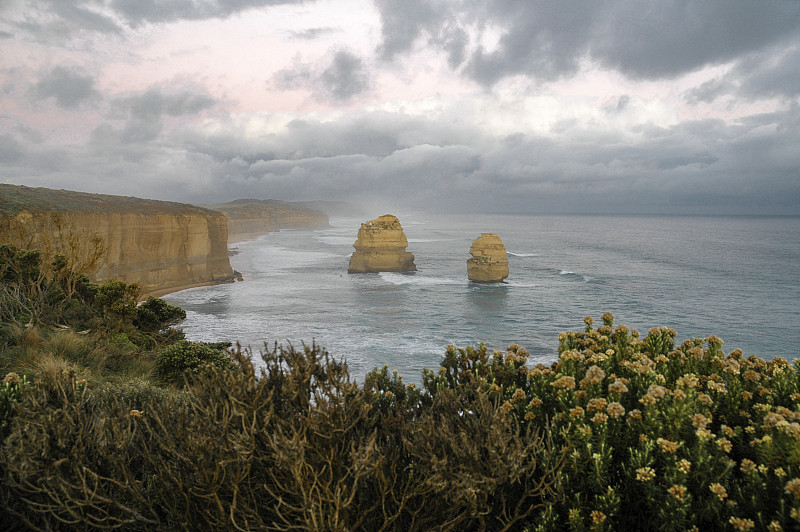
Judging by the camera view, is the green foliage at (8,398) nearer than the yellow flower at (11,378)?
Yes

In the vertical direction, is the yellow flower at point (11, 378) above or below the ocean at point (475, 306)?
above

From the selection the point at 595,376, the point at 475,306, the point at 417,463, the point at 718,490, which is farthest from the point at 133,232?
the point at 718,490

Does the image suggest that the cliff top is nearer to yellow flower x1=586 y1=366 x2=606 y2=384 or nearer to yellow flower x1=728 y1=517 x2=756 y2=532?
yellow flower x1=586 y1=366 x2=606 y2=384

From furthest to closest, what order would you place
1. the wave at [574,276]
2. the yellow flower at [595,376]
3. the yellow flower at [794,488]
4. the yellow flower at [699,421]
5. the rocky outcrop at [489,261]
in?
the wave at [574,276], the rocky outcrop at [489,261], the yellow flower at [595,376], the yellow flower at [699,421], the yellow flower at [794,488]

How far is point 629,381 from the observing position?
5.64 m

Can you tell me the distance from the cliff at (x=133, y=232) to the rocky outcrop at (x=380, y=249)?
796 inches

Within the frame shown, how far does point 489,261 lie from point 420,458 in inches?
2394

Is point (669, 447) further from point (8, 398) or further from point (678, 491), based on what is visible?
point (8, 398)

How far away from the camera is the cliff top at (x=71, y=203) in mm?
37603

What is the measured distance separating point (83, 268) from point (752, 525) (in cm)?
2734

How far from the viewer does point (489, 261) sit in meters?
63.7

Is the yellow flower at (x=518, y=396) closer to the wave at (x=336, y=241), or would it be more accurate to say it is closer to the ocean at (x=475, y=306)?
the ocean at (x=475, y=306)

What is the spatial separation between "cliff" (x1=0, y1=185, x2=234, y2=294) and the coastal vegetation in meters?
37.0

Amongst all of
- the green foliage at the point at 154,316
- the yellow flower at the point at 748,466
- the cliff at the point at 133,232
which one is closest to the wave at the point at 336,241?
the cliff at the point at 133,232
